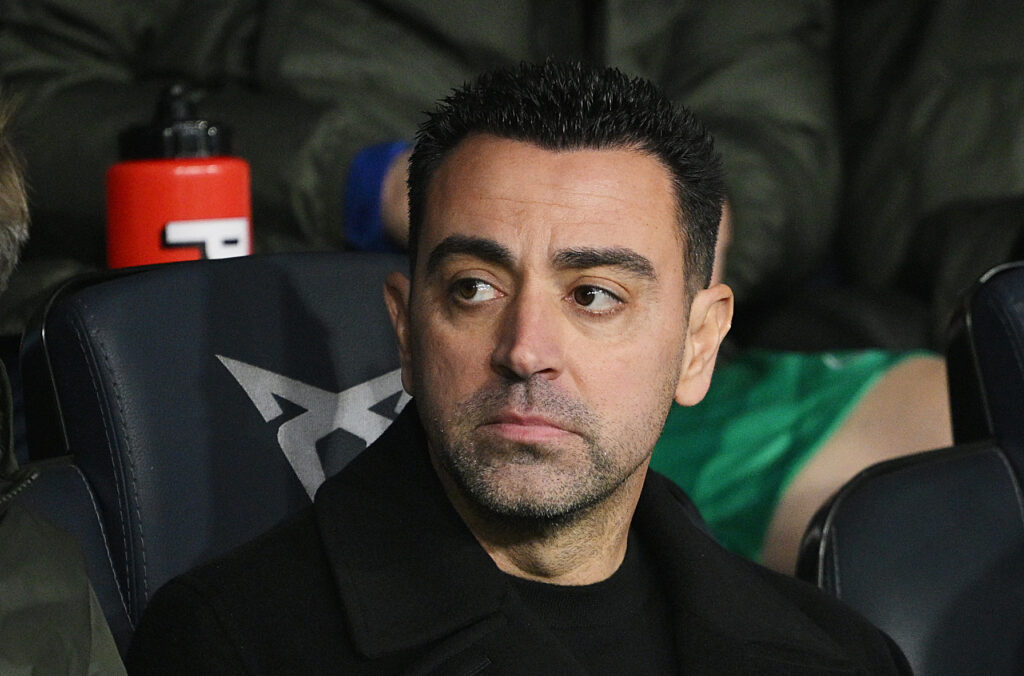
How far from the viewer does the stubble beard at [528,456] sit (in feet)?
3.09

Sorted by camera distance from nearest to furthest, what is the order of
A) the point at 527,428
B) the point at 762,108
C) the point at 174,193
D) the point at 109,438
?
the point at 527,428
the point at 109,438
the point at 174,193
the point at 762,108

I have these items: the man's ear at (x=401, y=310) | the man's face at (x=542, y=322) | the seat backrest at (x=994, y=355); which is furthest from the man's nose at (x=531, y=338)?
the seat backrest at (x=994, y=355)

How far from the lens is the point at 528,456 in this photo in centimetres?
94

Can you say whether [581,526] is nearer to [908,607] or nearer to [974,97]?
[908,607]

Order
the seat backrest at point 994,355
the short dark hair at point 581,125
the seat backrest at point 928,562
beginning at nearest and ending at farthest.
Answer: the short dark hair at point 581,125
the seat backrest at point 928,562
the seat backrest at point 994,355

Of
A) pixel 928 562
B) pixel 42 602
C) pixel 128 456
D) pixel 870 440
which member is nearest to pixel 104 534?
pixel 128 456

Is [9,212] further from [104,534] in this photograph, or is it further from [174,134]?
[174,134]

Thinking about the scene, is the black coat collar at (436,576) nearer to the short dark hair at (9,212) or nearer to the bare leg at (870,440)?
the short dark hair at (9,212)

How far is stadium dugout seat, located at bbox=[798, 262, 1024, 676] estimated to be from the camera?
126 cm

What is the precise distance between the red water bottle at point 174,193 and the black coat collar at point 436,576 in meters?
0.36

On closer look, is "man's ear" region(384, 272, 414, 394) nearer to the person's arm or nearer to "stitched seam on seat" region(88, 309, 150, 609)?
"stitched seam on seat" region(88, 309, 150, 609)

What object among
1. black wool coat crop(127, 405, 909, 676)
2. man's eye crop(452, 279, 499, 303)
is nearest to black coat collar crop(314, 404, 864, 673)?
black wool coat crop(127, 405, 909, 676)

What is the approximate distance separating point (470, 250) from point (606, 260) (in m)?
0.10

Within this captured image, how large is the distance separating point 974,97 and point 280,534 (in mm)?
1628
